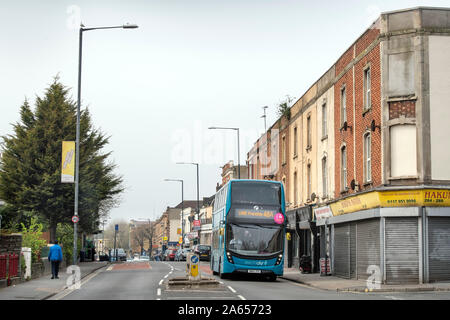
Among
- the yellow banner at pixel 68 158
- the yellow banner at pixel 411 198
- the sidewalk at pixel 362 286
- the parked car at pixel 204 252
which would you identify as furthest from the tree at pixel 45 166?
the yellow banner at pixel 411 198

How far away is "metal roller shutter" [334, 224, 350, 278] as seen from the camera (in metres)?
32.1

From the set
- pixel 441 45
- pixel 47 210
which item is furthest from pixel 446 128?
pixel 47 210

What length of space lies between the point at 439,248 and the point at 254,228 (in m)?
7.49

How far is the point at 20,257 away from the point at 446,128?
17.6m

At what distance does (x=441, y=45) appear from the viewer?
27.2 meters

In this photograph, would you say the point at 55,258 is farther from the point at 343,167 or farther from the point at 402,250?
the point at 343,167

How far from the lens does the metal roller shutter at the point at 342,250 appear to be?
3212 centimetres

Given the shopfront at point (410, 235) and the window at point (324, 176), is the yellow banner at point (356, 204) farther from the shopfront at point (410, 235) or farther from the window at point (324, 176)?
the window at point (324, 176)

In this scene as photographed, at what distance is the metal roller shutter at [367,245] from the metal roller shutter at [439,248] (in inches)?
82.7

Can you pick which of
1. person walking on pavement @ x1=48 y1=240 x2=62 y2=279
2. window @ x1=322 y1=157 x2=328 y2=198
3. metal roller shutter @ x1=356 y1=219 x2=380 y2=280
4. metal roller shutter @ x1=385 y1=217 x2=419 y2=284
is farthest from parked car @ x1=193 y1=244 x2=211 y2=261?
metal roller shutter @ x1=385 y1=217 x2=419 y2=284

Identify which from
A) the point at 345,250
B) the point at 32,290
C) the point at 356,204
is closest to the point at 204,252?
the point at 345,250

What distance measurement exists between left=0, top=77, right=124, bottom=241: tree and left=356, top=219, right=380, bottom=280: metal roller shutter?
72.8 ft

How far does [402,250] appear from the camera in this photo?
1061 inches

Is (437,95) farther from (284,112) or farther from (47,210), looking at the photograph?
(47,210)
